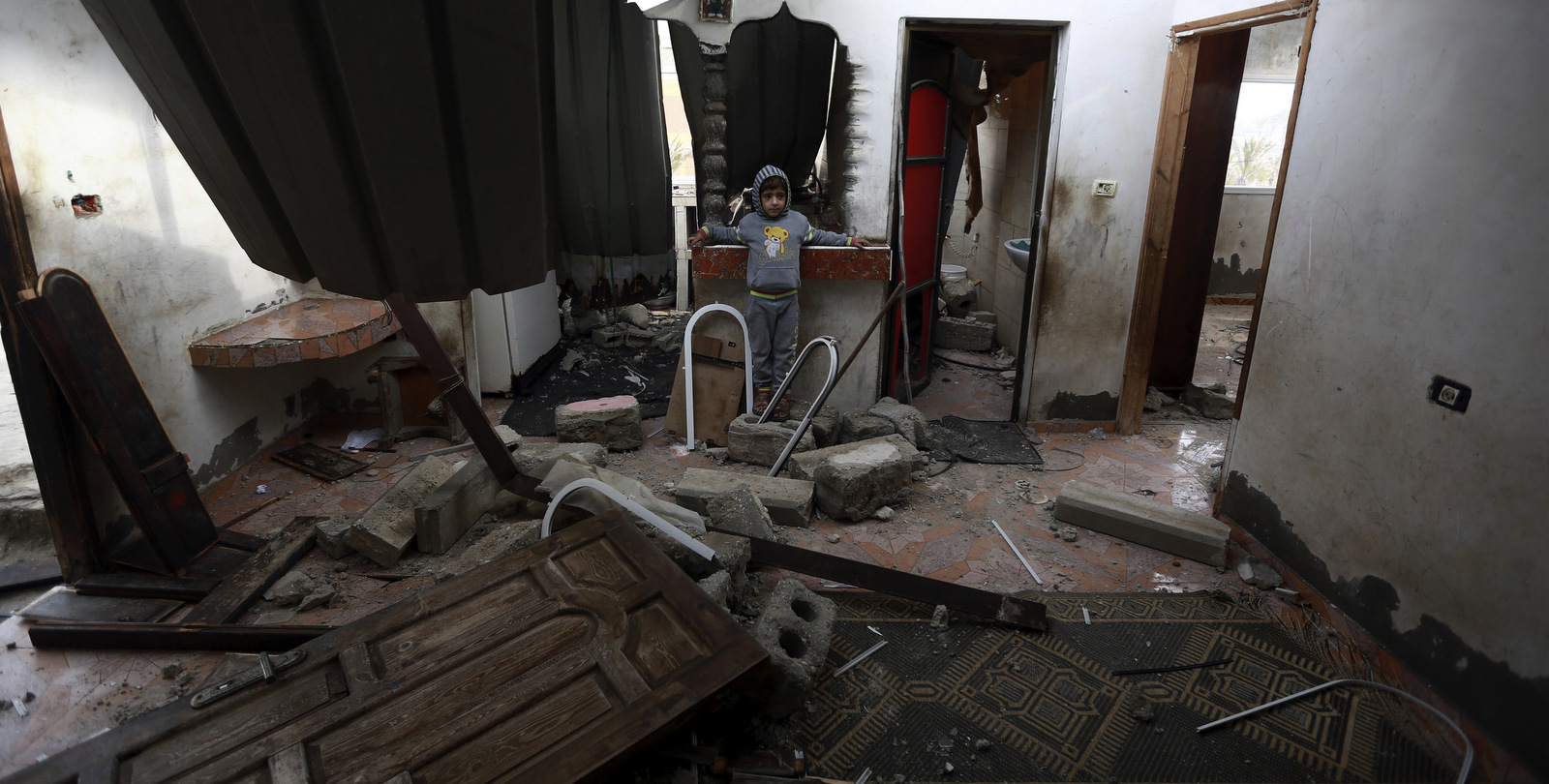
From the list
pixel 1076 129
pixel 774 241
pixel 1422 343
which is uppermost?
pixel 1076 129

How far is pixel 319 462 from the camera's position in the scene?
14.3 ft

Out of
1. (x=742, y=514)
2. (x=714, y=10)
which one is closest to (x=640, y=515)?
(x=742, y=514)

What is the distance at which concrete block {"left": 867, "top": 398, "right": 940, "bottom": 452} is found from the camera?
453cm

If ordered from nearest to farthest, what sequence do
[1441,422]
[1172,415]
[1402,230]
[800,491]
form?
A: [1441,422], [1402,230], [800,491], [1172,415]

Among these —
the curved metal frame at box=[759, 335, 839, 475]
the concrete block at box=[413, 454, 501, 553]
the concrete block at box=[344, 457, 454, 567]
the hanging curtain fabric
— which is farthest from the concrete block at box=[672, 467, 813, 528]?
the hanging curtain fabric

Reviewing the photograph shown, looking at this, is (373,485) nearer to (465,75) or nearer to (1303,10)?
(465,75)

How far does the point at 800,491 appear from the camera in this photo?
12.5ft

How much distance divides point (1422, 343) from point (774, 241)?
2955 millimetres

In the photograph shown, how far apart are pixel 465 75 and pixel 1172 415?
18.1 feet

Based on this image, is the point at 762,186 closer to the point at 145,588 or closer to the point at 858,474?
the point at 858,474

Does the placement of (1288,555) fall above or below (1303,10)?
below

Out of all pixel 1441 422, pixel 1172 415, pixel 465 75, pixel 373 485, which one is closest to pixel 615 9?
pixel 465 75

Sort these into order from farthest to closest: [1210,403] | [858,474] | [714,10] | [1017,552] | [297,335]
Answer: [1210,403] → [714,10] → [297,335] → [858,474] → [1017,552]

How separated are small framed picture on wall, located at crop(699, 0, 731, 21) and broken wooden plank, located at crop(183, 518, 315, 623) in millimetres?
3226
